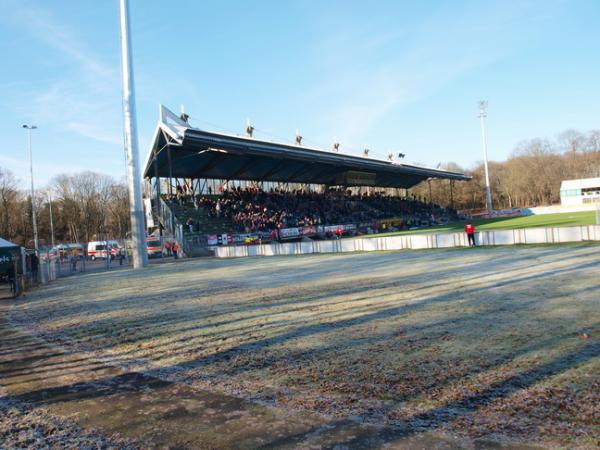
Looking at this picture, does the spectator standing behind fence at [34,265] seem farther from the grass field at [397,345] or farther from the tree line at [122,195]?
the tree line at [122,195]

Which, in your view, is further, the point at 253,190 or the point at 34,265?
the point at 253,190

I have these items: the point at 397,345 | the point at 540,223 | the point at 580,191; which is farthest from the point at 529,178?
the point at 397,345

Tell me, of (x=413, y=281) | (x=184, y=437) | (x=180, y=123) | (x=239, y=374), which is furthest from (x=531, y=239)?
(x=180, y=123)

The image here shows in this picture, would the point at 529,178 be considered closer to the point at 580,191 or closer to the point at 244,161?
the point at 580,191

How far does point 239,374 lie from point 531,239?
23009 mm

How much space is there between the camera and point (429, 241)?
91.4ft

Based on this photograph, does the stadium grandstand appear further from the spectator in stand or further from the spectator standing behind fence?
the spectator standing behind fence

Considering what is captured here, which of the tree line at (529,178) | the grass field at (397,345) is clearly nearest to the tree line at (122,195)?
the tree line at (529,178)

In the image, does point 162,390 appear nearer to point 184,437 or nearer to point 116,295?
point 184,437

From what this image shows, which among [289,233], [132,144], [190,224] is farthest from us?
[289,233]

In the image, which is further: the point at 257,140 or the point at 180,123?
the point at 257,140

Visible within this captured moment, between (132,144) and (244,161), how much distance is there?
1978 centimetres

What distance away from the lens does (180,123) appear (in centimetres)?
3903

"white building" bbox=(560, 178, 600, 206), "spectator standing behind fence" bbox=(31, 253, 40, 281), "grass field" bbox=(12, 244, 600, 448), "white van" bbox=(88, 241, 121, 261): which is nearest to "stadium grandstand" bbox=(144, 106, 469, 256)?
"white van" bbox=(88, 241, 121, 261)
